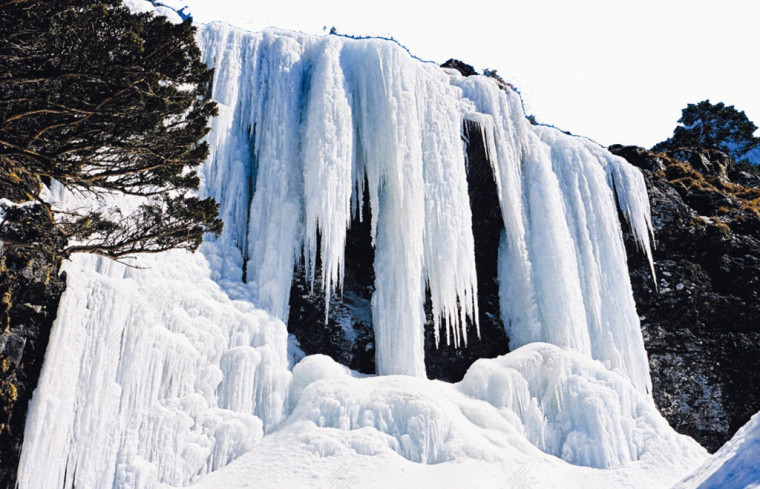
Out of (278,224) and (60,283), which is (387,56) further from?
(60,283)

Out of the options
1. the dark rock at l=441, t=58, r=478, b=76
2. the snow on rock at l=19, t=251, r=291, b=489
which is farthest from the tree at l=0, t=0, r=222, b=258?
the dark rock at l=441, t=58, r=478, b=76

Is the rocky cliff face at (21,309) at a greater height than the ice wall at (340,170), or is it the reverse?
the ice wall at (340,170)

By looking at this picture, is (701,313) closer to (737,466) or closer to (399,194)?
(399,194)

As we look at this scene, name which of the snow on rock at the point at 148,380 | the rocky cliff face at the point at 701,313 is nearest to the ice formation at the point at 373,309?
the snow on rock at the point at 148,380

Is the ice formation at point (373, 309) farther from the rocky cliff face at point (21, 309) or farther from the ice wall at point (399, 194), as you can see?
the rocky cliff face at point (21, 309)

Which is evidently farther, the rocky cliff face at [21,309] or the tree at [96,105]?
the rocky cliff face at [21,309]

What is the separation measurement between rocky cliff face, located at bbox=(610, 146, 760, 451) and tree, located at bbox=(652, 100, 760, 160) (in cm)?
1129

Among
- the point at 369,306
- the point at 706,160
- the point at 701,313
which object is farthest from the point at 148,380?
the point at 706,160

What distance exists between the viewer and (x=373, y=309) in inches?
455

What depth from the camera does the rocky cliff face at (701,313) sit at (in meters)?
14.5

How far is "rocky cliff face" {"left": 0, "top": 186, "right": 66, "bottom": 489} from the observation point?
678cm

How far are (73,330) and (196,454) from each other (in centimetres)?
229

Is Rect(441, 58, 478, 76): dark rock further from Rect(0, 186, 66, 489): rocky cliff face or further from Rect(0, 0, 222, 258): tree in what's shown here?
Rect(0, 186, 66, 489): rocky cliff face

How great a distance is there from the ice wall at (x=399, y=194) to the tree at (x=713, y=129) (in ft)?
49.0
